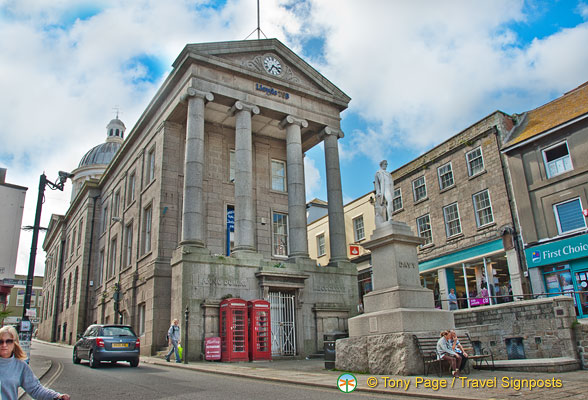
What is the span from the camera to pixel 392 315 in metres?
11.9

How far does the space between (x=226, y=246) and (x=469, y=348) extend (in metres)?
14.3

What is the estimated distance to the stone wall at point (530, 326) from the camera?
1302cm

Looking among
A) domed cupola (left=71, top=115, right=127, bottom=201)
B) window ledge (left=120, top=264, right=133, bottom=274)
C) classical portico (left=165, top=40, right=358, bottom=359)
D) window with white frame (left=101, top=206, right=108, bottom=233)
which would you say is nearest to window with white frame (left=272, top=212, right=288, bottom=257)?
classical portico (left=165, top=40, right=358, bottom=359)

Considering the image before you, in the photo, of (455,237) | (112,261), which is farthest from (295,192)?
(112,261)

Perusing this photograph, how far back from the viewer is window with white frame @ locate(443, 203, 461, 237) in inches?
1057

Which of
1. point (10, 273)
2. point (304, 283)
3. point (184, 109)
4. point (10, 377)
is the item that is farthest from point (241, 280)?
point (10, 377)

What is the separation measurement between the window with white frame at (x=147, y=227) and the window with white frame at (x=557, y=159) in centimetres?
2009

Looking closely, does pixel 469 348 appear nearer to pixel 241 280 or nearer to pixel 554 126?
pixel 241 280

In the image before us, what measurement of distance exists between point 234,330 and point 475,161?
655 inches

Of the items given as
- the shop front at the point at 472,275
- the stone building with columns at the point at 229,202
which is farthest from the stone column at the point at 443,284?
the stone building with columns at the point at 229,202

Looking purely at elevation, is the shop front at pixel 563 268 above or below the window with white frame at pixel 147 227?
below

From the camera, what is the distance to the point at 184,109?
2314cm

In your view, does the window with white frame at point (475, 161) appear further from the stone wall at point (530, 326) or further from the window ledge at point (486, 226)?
the stone wall at point (530, 326)

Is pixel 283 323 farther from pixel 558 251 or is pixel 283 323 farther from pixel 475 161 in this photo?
pixel 475 161
